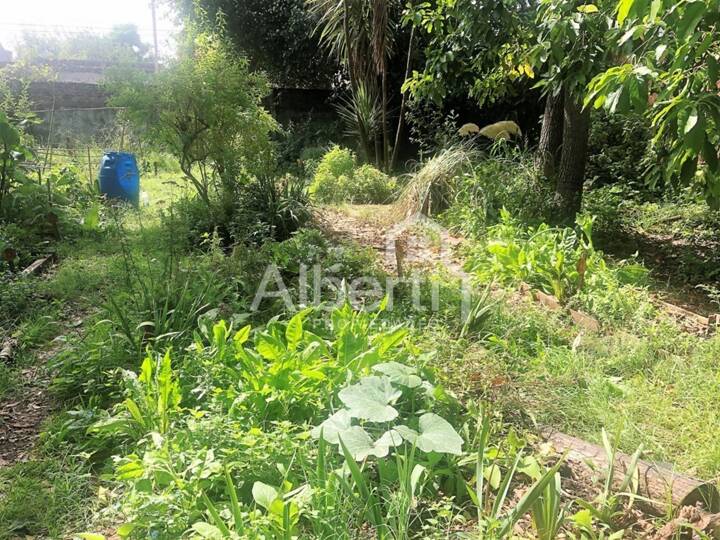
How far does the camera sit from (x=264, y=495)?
150 centimetres

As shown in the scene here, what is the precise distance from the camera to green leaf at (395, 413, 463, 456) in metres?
1.64

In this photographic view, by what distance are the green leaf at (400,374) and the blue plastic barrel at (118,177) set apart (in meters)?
5.29

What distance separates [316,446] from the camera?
6.07 feet

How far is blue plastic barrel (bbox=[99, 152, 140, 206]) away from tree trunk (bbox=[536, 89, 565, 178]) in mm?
4568

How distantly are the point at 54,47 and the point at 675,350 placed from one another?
27.3 metres

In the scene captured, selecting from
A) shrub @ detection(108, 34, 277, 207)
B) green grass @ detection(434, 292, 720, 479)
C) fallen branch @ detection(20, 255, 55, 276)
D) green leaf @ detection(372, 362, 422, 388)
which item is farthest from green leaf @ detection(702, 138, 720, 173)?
fallen branch @ detection(20, 255, 55, 276)

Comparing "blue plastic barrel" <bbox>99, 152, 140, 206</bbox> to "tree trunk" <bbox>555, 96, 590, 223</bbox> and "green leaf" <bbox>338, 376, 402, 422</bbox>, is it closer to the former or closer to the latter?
"tree trunk" <bbox>555, 96, 590, 223</bbox>

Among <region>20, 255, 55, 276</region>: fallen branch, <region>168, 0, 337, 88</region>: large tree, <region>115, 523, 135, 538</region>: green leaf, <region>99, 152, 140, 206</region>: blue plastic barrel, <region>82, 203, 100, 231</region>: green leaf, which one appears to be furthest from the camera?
<region>168, 0, 337, 88</region>: large tree

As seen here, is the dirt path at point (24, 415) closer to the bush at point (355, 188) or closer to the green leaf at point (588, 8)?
the green leaf at point (588, 8)

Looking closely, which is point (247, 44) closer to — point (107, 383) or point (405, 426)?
point (107, 383)

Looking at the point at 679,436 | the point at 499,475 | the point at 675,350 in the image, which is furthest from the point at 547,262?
the point at 499,475

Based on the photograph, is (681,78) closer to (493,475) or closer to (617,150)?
(493,475)

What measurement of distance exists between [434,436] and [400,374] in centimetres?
27

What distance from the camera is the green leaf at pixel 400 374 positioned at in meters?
1.88
